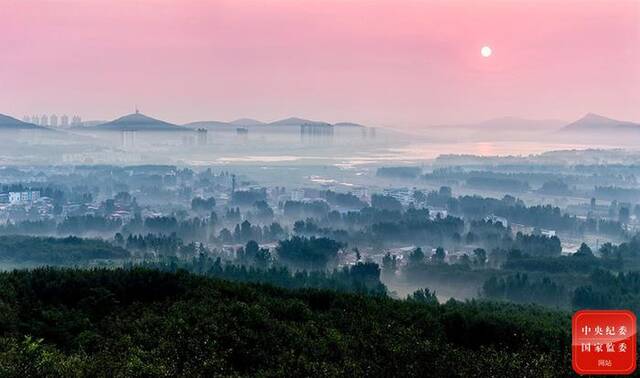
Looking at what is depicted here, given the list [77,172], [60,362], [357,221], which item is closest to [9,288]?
[60,362]

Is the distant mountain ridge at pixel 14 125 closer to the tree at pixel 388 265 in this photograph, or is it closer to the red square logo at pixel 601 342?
the tree at pixel 388 265

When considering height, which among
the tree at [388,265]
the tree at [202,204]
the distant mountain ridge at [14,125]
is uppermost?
the distant mountain ridge at [14,125]

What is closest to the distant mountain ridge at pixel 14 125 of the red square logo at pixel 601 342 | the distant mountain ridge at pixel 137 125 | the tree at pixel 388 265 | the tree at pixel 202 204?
the distant mountain ridge at pixel 137 125

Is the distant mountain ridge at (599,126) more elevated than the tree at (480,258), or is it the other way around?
the distant mountain ridge at (599,126)

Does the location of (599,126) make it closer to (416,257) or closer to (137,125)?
(416,257)

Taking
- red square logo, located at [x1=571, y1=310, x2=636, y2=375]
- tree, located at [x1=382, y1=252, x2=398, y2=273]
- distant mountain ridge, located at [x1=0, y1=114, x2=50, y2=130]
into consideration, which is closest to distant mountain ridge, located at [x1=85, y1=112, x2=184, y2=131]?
distant mountain ridge, located at [x1=0, y1=114, x2=50, y2=130]

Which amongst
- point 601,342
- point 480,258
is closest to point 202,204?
point 480,258
